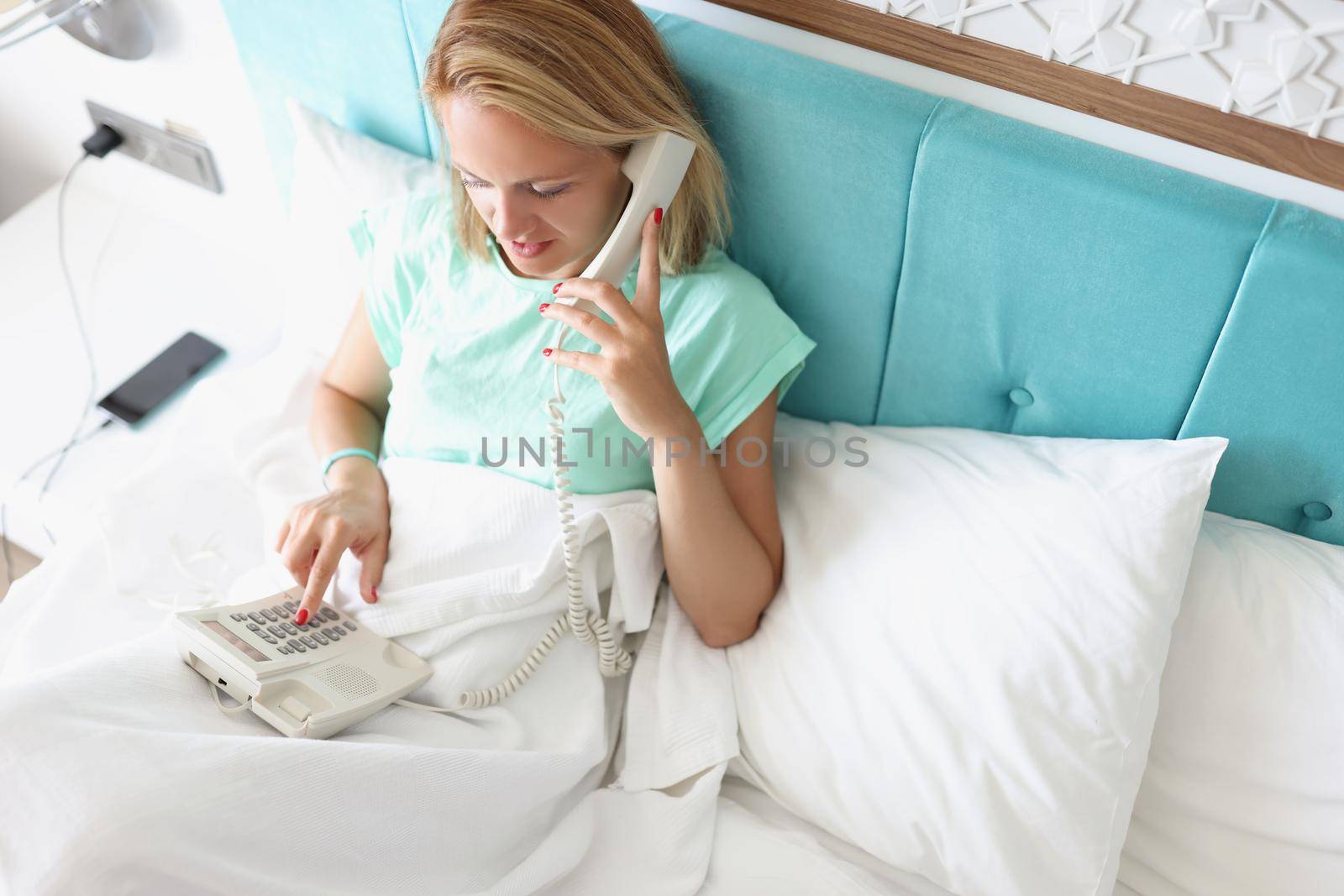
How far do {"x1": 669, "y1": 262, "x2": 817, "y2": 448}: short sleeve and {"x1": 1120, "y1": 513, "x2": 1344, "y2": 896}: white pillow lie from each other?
0.47m

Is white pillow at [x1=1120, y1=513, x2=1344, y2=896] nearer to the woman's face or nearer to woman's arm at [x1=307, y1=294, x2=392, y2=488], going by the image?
the woman's face

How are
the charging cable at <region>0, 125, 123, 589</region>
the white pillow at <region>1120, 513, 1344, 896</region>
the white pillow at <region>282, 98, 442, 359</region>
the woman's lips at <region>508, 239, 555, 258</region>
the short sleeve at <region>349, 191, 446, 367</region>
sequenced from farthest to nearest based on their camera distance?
the charging cable at <region>0, 125, 123, 589</region> < the white pillow at <region>282, 98, 442, 359</region> < the short sleeve at <region>349, 191, 446, 367</region> < the woman's lips at <region>508, 239, 555, 258</region> < the white pillow at <region>1120, 513, 1344, 896</region>

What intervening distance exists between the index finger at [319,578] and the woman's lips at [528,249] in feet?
1.25

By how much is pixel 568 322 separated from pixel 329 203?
0.59m

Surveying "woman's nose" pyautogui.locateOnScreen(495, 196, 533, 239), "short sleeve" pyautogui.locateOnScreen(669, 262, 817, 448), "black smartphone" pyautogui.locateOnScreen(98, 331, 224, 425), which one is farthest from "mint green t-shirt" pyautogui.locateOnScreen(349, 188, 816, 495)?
"black smartphone" pyautogui.locateOnScreen(98, 331, 224, 425)

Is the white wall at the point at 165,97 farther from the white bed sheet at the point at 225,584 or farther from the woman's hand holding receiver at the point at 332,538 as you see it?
the woman's hand holding receiver at the point at 332,538

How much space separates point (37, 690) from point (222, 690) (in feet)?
0.54

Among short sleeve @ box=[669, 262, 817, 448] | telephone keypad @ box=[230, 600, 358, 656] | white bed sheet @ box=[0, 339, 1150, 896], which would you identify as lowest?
white bed sheet @ box=[0, 339, 1150, 896]

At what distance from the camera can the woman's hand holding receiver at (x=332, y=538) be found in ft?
3.67

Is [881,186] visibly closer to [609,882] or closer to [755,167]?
[755,167]

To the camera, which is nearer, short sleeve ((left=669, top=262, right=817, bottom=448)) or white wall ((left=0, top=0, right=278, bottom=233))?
short sleeve ((left=669, top=262, right=817, bottom=448))

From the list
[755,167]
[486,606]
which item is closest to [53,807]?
[486,606]

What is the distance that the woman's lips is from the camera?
1.06 m

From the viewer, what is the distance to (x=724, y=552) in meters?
1.10
